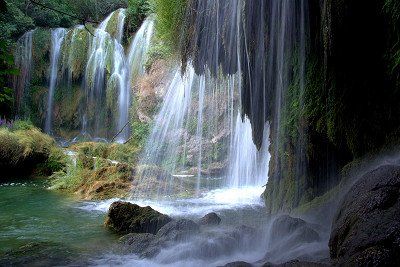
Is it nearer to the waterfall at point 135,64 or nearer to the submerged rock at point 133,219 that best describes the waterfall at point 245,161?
the submerged rock at point 133,219

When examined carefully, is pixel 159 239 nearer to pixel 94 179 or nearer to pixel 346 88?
pixel 346 88

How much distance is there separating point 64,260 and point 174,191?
6214 mm

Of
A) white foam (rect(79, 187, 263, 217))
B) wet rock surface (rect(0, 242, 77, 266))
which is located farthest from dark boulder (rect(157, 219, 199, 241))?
white foam (rect(79, 187, 263, 217))

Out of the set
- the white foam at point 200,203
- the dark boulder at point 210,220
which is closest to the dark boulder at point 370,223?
the dark boulder at point 210,220

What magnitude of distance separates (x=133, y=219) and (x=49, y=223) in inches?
88.3

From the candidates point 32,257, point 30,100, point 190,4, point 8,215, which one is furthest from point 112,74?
point 32,257

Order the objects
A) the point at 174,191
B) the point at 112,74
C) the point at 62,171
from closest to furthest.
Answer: the point at 174,191 → the point at 62,171 → the point at 112,74

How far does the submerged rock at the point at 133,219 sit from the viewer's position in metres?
7.50

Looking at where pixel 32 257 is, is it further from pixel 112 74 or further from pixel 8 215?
pixel 112 74

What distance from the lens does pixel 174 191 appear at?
1169cm

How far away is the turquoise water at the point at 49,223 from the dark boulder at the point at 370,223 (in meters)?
4.27

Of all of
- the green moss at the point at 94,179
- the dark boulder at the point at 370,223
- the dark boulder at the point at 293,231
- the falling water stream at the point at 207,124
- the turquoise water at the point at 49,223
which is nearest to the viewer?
the dark boulder at the point at 370,223

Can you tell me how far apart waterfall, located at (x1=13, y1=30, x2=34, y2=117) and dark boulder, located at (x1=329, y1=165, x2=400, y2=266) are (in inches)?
865

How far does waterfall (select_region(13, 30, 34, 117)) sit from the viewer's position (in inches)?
870
